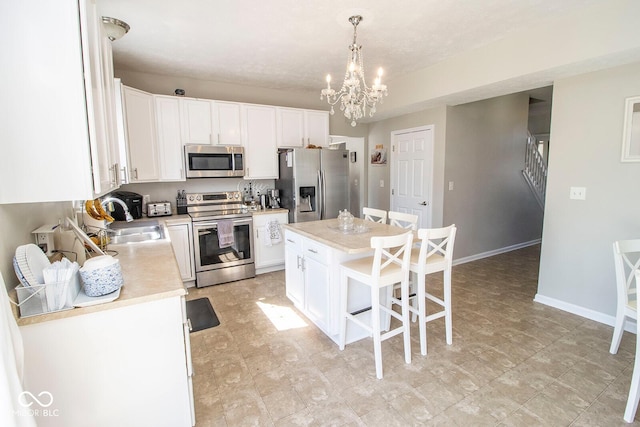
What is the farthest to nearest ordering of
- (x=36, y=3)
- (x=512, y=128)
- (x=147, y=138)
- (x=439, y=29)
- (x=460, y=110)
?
(x=512, y=128), (x=460, y=110), (x=147, y=138), (x=439, y=29), (x=36, y=3)

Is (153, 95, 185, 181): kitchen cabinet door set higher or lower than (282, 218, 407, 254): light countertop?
higher

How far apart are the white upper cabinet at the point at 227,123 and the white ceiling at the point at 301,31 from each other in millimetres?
420

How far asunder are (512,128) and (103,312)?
18.8 feet

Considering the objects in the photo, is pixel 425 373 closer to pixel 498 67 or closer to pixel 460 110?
pixel 498 67

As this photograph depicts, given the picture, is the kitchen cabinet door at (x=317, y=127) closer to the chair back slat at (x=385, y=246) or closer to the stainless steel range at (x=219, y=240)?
the stainless steel range at (x=219, y=240)

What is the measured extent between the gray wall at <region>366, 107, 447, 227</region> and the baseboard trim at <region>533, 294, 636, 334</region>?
1.50m

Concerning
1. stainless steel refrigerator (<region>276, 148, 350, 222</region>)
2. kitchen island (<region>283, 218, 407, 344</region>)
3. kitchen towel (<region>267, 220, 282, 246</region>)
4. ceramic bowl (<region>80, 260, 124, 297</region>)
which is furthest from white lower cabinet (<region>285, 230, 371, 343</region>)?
ceramic bowl (<region>80, 260, 124, 297</region>)

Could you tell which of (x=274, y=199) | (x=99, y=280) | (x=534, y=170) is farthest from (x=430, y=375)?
(x=534, y=170)

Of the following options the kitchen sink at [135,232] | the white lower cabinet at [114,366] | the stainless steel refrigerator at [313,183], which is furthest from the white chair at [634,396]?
the kitchen sink at [135,232]

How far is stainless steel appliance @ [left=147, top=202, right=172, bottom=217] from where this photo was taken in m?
3.74

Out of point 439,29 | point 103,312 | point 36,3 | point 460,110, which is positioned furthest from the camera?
point 460,110

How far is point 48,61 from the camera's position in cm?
118

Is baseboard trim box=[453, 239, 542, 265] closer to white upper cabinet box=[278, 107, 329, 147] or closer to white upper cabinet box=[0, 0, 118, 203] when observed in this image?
white upper cabinet box=[278, 107, 329, 147]

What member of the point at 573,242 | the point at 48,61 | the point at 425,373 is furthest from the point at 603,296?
the point at 48,61
